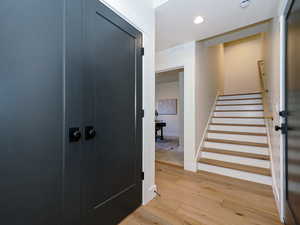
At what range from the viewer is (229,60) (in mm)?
5332

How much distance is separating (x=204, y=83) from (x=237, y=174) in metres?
1.94

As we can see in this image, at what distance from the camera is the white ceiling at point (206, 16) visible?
74.5 inches

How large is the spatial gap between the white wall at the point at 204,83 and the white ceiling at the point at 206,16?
540 millimetres

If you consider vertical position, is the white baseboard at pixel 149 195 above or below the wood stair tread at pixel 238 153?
below

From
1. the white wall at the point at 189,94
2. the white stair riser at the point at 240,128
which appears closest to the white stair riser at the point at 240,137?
the white stair riser at the point at 240,128

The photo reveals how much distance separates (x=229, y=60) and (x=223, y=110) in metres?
2.55

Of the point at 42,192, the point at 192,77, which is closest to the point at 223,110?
the point at 192,77

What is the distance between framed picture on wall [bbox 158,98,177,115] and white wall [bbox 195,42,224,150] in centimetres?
282

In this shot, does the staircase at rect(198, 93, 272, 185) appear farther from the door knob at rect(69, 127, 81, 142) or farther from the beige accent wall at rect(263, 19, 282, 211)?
the door knob at rect(69, 127, 81, 142)

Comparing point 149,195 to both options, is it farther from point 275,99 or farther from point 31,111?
point 275,99

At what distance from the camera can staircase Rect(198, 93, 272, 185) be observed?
2.49m

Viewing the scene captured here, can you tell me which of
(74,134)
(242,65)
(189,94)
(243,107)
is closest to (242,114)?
(243,107)

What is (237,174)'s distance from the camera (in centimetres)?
252

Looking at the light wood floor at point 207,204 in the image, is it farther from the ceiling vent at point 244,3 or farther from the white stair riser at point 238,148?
the ceiling vent at point 244,3
